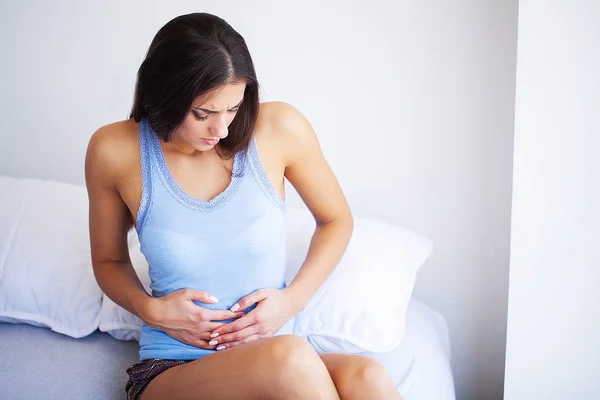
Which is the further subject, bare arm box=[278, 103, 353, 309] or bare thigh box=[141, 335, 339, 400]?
bare arm box=[278, 103, 353, 309]

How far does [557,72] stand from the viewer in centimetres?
152

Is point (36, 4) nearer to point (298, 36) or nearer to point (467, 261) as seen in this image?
point (298, 36)

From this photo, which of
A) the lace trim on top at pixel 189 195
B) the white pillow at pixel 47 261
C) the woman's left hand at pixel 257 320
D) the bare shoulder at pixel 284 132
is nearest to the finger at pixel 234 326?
the woman's left hand at pixel 257 320

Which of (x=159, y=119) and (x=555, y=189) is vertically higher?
(x=159, y=119)

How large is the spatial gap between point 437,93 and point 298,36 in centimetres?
45

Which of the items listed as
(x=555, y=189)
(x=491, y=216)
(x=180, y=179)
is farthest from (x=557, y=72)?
(x=180, y=179)

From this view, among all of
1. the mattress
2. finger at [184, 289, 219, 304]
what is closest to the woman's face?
finger at [184, 289, 219, 304]

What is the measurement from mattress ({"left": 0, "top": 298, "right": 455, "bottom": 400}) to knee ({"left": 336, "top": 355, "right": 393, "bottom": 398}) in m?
0.30

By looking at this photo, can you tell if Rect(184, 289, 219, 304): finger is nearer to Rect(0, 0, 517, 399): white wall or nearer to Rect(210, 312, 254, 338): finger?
Rect(210, 312, 254, 338): finger

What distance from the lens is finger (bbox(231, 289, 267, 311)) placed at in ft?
4.59

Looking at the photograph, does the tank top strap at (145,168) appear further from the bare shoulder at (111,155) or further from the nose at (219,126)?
the nose at (219,126)

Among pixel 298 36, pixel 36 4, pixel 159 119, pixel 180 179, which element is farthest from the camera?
pixel 36 4

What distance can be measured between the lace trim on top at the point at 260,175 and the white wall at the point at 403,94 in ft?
2.17

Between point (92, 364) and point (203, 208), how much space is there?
0.51 m
